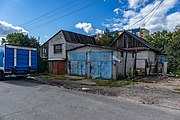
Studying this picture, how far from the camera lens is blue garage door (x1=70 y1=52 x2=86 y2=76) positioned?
18203 millimetres

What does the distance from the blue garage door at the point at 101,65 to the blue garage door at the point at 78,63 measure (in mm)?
1200

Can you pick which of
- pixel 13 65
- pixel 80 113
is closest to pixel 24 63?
pixel 13 65

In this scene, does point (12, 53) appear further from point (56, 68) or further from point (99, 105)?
point (99, 105)

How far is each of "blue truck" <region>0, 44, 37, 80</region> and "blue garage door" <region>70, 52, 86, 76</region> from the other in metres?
4.91

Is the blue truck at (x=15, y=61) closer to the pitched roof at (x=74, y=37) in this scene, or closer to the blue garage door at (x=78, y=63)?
the blue garage door at (x=78, y=63)

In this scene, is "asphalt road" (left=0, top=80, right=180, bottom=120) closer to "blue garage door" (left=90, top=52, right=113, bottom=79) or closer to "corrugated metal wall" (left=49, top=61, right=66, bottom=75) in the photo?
"blue garage door" (left=90, top=52, right=113, bottom=79)

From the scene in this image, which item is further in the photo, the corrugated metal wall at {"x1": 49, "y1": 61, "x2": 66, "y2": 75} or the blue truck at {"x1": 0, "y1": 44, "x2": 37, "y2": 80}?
the corrugated metal wall at {"x1": 49, "y1": 61, "x2": 66, "y2": 75}

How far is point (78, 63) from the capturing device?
1880cm

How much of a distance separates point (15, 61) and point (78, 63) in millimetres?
6891

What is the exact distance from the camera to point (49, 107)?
6.16 m

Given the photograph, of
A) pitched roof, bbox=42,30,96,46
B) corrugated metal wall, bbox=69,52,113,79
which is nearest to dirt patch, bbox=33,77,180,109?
corrugated metal wall, bbox=69,52,113,79

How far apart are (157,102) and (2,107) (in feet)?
21.4

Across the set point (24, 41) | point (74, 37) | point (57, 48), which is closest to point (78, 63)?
point (57, 48)

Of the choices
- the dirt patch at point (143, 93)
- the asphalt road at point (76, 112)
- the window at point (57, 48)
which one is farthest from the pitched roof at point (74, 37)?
the asphalt road at point (76, 112)
